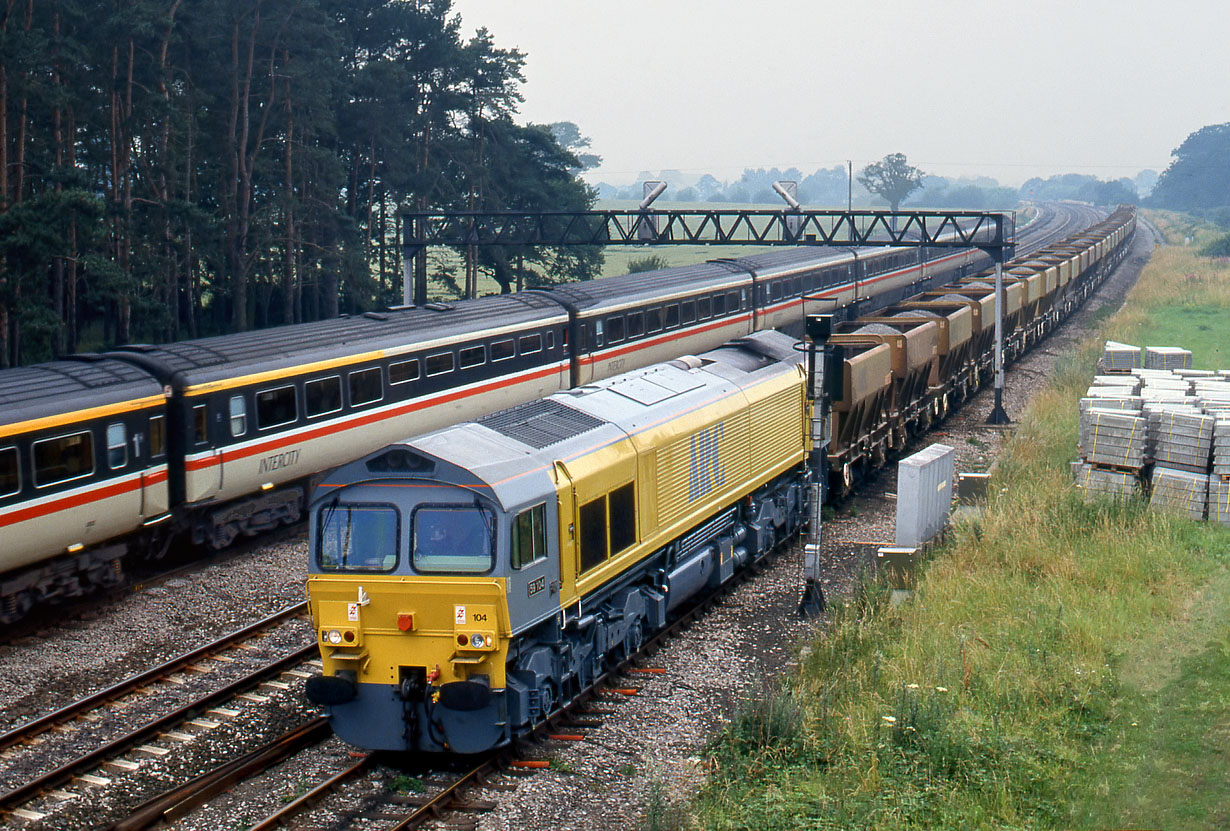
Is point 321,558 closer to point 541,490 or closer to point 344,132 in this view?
point 541,490

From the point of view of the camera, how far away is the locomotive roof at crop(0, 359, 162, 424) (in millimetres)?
17281

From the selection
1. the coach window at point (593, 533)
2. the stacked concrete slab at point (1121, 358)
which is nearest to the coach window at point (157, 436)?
the coach window at point (593, 533)

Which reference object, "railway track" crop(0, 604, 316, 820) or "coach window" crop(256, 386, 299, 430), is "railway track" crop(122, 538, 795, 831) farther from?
"coach window" crop(256, 386, 299, 430)

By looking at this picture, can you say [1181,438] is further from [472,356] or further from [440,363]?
[440,363]

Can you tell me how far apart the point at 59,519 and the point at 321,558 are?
741cm

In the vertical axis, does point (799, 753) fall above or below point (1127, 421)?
below

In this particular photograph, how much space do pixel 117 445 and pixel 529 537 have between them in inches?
364

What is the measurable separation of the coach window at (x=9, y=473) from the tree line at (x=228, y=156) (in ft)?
56.1

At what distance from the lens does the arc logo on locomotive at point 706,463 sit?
16.8 meters

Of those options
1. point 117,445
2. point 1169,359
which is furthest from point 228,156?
point 1169,359

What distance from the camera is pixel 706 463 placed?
679 inches

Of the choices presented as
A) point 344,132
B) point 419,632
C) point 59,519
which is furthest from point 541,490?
point 344,132

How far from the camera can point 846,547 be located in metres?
22.2

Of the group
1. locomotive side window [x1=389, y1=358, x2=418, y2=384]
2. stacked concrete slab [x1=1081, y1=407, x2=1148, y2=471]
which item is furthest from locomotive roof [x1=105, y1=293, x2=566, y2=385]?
stacked concrete slab [x1=1081, y1=407, x2=1148, y2=471]
